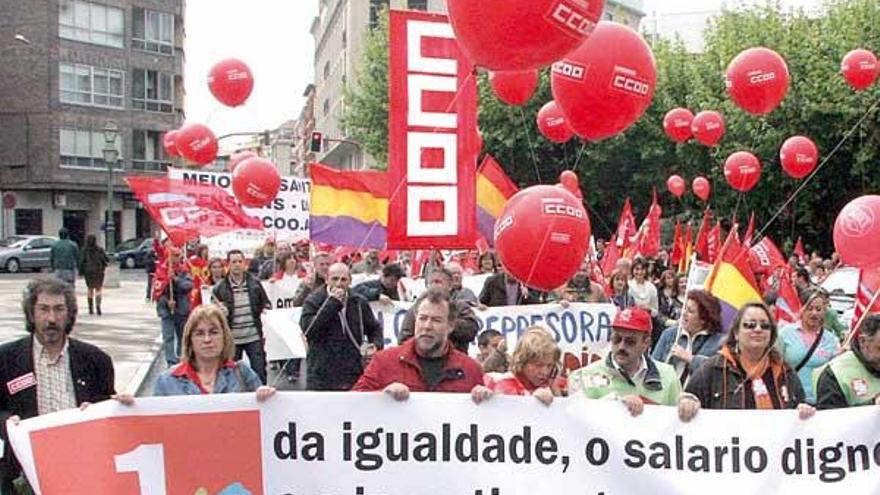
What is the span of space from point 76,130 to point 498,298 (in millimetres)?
46004

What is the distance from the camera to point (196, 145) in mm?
15289

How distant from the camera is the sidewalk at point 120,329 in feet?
43.7

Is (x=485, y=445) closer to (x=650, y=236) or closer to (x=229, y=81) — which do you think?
(x=229, y=81)

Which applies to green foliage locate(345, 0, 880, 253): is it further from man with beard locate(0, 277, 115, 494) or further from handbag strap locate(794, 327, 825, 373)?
man with beard locate(0, 277, 115, 494)

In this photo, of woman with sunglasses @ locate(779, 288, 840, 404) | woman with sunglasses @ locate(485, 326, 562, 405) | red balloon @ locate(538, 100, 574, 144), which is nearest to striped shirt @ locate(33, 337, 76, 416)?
woman with sunglasses @ locate(485, 326, 562, 405)

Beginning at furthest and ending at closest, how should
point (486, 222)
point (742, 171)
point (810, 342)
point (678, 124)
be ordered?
point (678, 124), point (742, 171), point (486, 222), point (810, 342)

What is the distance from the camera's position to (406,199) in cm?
683

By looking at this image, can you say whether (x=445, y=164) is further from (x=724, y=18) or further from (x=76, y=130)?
(x=76, y=130)

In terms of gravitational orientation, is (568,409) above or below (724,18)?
below

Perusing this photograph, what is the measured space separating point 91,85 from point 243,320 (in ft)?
153

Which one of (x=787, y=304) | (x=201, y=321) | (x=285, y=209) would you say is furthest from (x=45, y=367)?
(x=285, y=209)

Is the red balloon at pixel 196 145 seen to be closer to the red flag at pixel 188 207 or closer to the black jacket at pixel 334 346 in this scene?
the red flag at pixel 188 207

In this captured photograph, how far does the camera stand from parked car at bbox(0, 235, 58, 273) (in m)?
39.3

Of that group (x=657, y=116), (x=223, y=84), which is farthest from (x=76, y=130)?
(x=223, y=84)
